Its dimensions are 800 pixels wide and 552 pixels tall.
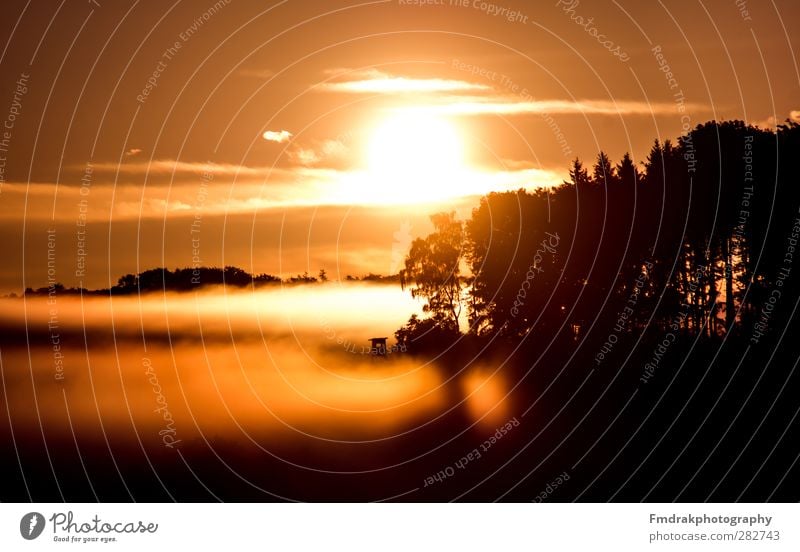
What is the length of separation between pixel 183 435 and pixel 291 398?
2678mm

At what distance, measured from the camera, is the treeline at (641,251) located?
28609 millimetres

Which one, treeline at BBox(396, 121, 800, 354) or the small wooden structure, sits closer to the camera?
the small wooden structure

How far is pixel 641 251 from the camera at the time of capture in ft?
106

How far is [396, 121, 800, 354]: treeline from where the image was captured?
2861cm

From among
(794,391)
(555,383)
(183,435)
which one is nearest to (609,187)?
(555,383)

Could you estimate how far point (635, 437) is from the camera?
1186 inches

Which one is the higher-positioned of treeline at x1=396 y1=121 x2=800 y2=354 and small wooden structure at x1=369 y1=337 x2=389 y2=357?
treeline at x1=396 y1=121 x2=800 y2=354

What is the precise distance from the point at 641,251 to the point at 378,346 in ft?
39.6

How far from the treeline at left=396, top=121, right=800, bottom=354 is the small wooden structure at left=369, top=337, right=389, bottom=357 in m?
2.01

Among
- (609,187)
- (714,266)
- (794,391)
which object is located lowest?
(794,391)

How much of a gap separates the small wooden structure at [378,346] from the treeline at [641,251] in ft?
6.60

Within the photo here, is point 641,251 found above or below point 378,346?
above
